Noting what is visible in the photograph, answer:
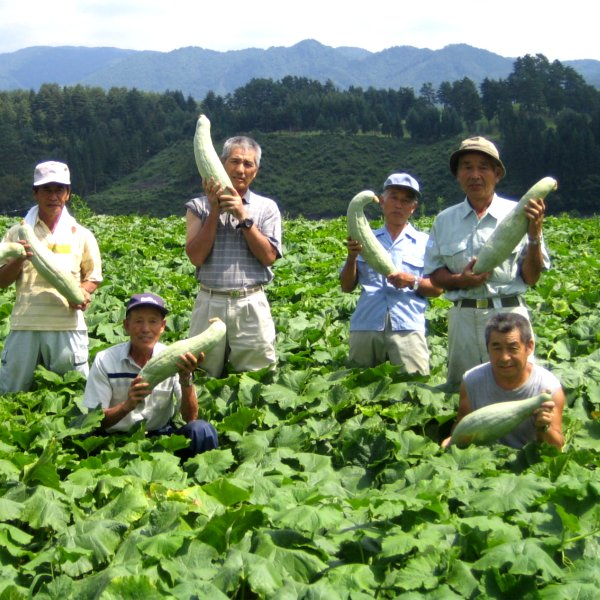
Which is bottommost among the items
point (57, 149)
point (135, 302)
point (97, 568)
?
point (97, 568)

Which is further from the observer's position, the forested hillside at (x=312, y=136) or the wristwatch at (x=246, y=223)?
the forested hillside at (x=312, y=136)

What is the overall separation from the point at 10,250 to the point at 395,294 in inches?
115

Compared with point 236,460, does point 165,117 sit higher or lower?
higher

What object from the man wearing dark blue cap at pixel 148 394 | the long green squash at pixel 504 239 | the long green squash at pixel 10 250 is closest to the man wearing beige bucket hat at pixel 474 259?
the long green squash at pixel 504 239

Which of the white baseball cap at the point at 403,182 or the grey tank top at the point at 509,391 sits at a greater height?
the white baseball cap at the point at 403,182

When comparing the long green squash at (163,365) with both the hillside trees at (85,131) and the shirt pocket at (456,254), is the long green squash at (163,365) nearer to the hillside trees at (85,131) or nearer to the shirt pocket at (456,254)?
the shirt pocket at (456,254)

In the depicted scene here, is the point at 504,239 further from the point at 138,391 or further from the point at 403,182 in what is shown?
the point at 138,391

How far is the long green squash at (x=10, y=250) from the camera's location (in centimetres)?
638

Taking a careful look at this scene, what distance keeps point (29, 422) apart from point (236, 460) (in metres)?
1.88

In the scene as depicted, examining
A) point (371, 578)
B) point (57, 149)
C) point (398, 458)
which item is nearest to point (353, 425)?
point (398, 458)

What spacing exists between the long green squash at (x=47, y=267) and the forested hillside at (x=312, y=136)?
7029 cm

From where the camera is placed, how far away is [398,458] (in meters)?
5.33

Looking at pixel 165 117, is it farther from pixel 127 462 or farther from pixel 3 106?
pixel 127 462

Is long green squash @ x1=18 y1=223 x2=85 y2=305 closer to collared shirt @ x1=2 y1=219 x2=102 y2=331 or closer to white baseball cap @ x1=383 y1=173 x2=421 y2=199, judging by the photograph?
collared shirt @ x1=2 y1=219 x2=102 y2=331
